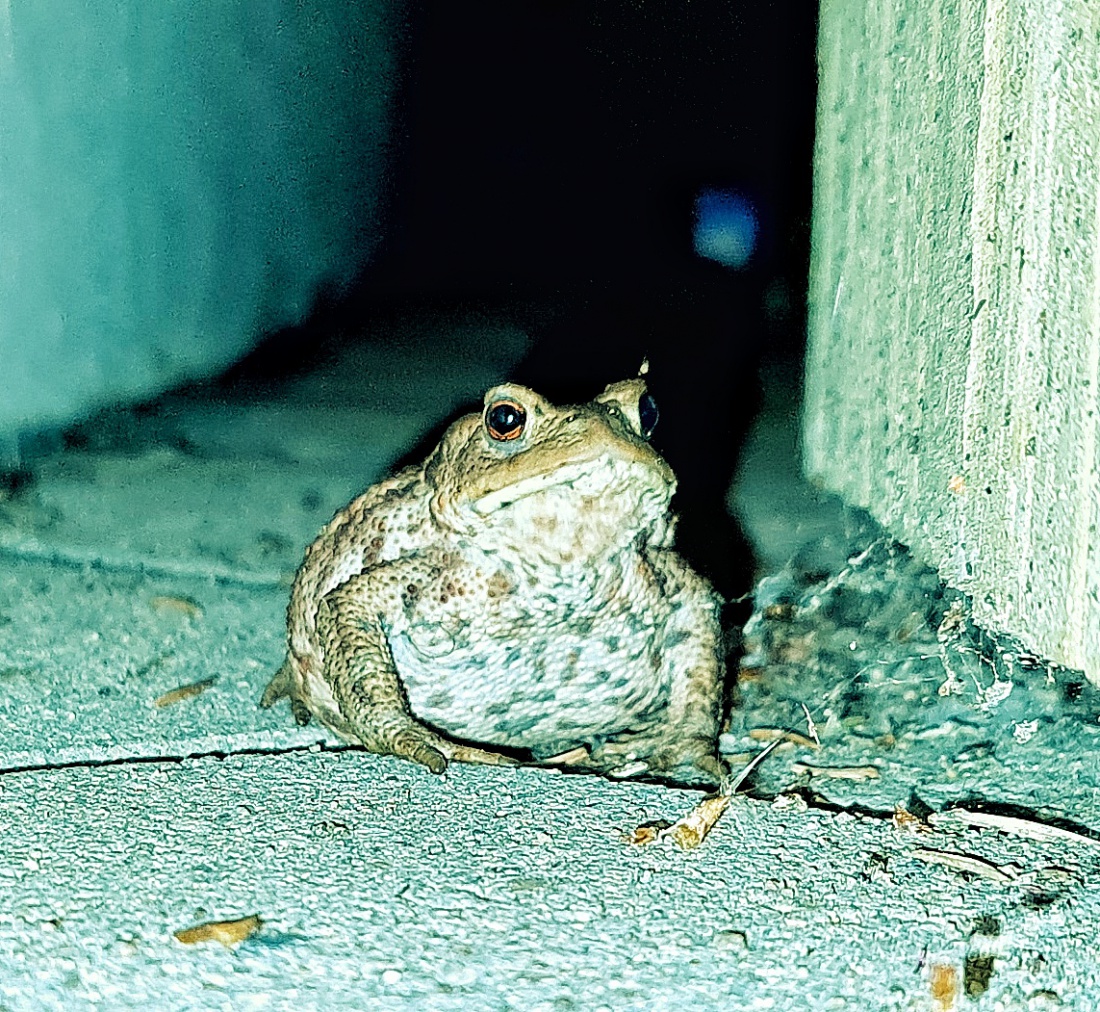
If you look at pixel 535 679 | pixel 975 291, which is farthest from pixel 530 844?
pixel 975 291

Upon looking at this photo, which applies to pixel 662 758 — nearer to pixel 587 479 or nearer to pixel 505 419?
pixel 587 479

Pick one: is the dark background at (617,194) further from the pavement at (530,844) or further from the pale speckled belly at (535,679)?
the pale speckled belly at (535,679)

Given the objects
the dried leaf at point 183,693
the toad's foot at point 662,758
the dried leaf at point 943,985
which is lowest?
the dried leaf at point 183,693

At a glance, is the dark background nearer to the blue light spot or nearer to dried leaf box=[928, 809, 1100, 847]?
the blue light spot

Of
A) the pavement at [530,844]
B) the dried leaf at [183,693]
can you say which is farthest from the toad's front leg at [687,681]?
the dried leaf at [183,693]

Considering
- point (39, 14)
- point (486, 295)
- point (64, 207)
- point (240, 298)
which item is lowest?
point (486, 295)

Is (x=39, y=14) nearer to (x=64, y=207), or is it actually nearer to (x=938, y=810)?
(x=64, y=207)

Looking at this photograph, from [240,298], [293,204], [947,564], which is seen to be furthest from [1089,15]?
[293,204]
